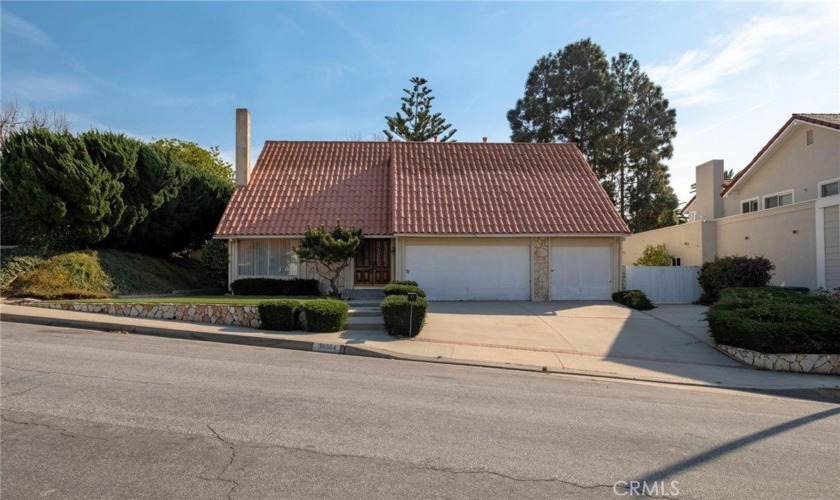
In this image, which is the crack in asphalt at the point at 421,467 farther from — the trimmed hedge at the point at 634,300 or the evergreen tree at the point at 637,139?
the evergreen tree at the point at 637,139

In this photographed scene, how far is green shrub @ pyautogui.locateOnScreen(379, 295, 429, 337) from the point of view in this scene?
1172 centimetres

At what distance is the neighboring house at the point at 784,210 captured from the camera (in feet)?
49.9

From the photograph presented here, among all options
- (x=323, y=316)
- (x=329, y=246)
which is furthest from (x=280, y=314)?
(x=329, y=246)

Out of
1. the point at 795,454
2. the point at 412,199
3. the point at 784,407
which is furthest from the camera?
the point at 412,199

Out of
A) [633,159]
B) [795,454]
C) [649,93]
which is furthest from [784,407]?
[649,93]

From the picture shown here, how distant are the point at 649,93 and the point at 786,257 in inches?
898

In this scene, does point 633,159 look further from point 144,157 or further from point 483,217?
point 144,157

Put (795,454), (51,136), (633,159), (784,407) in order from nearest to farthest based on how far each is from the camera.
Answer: (795,454), (784,407), (51,136), (633,159)

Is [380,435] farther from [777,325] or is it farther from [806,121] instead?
[806,121]

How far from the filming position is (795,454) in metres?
5.12

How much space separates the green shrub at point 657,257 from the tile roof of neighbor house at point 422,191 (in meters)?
5.81

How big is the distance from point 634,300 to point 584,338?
5330 millimetres

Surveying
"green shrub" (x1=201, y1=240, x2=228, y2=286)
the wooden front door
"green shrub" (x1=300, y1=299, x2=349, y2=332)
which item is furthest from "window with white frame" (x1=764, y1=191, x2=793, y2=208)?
"green shrub" (x1=201, y1=240, x2=228, y2=286)

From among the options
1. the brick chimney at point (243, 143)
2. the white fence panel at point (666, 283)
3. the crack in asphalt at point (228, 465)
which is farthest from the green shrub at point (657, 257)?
the crack in asphalt at point (228, 465)
